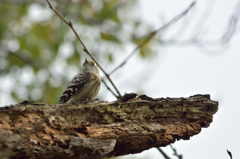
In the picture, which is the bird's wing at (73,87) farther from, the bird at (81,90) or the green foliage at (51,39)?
the green foliage at (51,39)

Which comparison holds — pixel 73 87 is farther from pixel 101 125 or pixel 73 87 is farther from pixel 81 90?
pixel 101 125

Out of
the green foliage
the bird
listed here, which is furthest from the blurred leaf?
the bird

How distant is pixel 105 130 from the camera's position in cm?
359

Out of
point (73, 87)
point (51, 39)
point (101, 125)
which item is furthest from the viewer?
point (51, 39)

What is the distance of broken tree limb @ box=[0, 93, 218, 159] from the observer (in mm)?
3182

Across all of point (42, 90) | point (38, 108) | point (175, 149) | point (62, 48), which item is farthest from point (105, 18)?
point (38, 108)

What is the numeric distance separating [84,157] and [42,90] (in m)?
7.29

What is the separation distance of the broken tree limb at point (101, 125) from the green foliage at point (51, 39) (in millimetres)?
6224

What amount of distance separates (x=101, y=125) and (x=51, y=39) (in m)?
7.04

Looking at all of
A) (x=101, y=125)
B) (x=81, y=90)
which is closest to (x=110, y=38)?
(x=81, y=90)

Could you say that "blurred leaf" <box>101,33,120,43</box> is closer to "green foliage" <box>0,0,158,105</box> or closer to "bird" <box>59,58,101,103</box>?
"green foliage" <box>0,0,158,105</box>

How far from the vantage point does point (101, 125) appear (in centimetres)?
365

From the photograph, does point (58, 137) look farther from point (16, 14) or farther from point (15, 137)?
point (16, 14)

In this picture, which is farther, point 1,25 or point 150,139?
point 1,25
